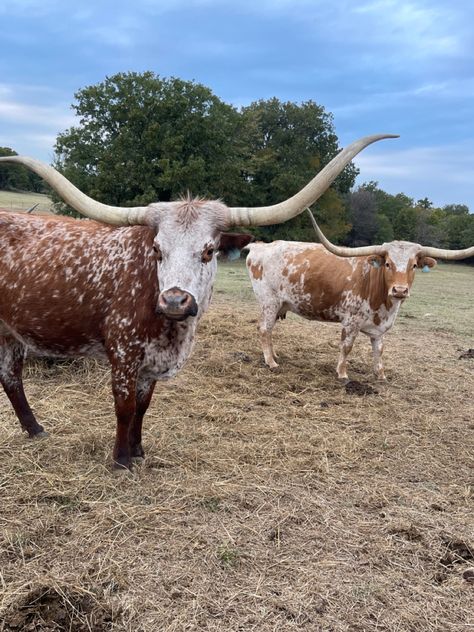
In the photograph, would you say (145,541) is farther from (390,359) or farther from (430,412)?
(390,359)

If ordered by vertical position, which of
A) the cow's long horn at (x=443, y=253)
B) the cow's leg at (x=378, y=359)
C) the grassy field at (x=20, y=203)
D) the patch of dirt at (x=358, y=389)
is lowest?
the patch of dirt at (x=358, y=389)

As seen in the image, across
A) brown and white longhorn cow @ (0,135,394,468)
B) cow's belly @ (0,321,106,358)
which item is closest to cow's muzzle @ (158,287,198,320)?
brown and white longhorn cow @ (0,135,394,468)

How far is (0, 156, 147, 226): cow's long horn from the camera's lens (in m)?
3.43

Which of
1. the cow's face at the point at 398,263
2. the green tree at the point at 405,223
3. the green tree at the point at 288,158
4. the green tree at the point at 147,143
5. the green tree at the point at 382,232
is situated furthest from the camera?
the green tree at the point at 405,223

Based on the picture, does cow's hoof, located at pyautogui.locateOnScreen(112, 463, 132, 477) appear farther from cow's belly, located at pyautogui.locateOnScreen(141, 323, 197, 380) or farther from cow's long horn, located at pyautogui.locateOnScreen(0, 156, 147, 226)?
cow's long horn, located at pyautogui.locateOnScreen(0, 156, 147, 226)

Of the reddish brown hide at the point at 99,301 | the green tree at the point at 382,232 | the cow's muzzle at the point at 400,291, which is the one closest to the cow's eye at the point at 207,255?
the reddish brown hide at the point at 99,301

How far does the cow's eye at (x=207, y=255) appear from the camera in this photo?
3.35 metres

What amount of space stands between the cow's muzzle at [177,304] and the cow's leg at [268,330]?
431 centimetres

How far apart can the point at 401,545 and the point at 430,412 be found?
293cm

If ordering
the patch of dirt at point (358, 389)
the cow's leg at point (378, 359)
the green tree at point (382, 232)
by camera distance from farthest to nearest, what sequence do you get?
the green tree at point (382, 232) → the cow's leg at point (378, 359) → the patch of dirt at point (358, 389)

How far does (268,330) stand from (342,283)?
4.34 feet

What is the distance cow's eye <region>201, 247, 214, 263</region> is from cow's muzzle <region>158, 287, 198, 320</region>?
0.37m

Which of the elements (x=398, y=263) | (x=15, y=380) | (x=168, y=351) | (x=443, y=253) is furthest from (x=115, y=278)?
(x=443, y=253)

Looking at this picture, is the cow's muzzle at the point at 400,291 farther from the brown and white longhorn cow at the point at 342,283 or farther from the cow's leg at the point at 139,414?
the cow's leg at the point at 139,414
